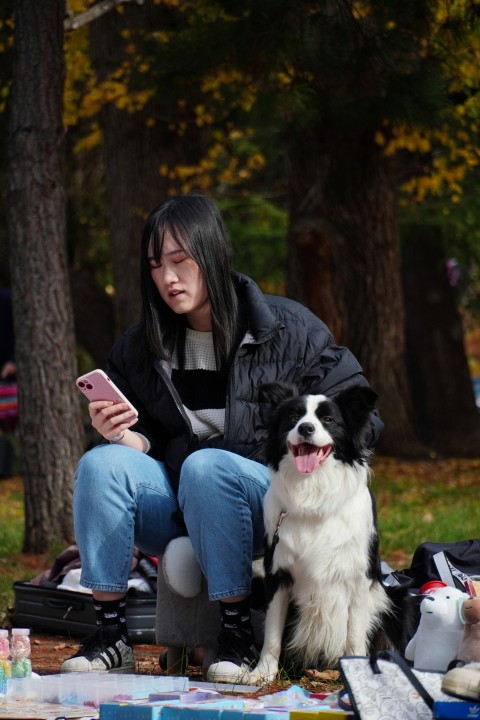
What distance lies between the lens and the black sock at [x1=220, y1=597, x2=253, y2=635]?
3875mm

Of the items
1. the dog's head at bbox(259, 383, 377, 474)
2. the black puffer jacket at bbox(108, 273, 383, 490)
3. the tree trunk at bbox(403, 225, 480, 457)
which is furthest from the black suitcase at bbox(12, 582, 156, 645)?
the tree trunk at bbox(403, 225, 480, 457)

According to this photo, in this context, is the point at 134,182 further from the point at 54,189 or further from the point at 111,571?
the point at 111,571

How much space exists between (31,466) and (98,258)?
9084mm

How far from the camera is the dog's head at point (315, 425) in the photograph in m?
3.70

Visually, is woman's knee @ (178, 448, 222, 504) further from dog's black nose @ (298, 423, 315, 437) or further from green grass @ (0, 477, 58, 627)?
green grass @ (0, 477, 58, 627)

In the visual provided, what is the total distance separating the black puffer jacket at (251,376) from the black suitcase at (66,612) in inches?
38.2

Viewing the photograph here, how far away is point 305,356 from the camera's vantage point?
417 centimetres

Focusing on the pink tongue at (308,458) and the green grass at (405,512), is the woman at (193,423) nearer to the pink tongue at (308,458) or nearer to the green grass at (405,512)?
the pink tongue at (308,458)

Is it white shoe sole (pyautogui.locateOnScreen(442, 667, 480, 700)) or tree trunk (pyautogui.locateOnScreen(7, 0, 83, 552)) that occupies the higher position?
tree trunk (pyautogui.locateOnScreen(7, 0, 83, 552))

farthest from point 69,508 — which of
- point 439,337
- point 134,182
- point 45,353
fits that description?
point 439,337

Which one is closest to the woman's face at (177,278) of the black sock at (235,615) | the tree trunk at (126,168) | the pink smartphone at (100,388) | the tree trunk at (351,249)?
the pink smartphone at (100,388)

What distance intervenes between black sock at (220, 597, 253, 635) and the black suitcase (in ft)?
3.34

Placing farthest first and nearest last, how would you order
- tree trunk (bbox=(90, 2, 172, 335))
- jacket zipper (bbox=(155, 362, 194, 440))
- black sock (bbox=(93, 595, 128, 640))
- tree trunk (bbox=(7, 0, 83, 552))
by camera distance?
tree trunk (bbox=(90, 2, 172, 335)) < tree trunk (bbox=(7, 0, 83, 552)) < jacket zipper (bbox=(155, 362, 194, 440)) < black sock (bbox=(93, 595, 128, 640))

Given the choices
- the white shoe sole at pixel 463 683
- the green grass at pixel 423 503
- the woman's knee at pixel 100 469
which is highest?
the woman's knee at pixel 100 469
